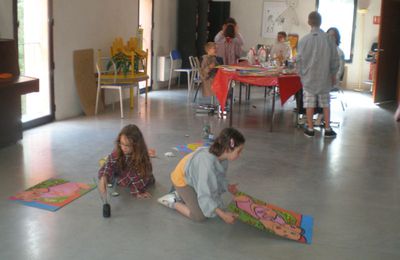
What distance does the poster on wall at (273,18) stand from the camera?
39.0 ft

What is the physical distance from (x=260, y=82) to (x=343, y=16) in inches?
239

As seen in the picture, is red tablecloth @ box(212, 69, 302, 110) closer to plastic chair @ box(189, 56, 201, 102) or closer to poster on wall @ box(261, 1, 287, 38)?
plastic chair @ box(189, 56, 201, 102)

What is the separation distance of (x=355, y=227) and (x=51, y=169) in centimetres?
271

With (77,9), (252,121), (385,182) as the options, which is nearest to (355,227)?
(385,182)

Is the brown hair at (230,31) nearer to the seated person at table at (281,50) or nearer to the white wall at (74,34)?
the seated person at table at (281,50)

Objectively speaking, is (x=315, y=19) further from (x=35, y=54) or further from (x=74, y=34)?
(x=35, y=54)

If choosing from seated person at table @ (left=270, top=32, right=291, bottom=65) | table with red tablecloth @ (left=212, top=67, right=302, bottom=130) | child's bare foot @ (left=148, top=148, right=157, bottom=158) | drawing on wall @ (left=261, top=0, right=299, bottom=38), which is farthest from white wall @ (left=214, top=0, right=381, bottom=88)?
child's bare foot @ (left=148, top=148, right=157, bottom=158)

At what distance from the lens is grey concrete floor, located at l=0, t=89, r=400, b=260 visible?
10.2 feet

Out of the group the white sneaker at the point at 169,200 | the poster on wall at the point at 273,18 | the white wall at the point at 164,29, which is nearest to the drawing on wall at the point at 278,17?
the poster on wall at the point at 273,18

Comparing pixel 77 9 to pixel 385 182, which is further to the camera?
pixel 77 9

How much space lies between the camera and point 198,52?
11312mm

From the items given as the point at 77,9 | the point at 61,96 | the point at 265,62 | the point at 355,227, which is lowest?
the point at 355,227

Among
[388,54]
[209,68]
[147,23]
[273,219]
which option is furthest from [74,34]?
[388,54]

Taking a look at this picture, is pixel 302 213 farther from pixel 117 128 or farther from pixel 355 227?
pixel 117 128
